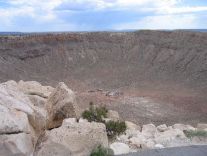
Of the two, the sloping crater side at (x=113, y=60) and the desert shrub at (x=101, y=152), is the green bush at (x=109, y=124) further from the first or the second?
the sloping crater side at (x=113, y=60)

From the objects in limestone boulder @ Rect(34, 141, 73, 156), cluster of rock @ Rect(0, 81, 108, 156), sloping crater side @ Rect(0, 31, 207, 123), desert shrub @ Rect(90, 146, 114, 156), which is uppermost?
cluster of rock @ Rect(0, 81, 108, 156)

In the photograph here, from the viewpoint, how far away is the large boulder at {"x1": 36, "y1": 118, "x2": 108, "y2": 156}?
1131 centimetres

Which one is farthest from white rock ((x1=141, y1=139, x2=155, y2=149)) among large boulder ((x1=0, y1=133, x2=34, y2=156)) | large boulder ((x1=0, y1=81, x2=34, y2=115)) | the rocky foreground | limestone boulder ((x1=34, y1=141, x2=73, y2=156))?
large boulder ((x1=0, y1=133, x2=34, y2=156))

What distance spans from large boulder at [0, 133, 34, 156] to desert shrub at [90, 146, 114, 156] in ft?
5.06

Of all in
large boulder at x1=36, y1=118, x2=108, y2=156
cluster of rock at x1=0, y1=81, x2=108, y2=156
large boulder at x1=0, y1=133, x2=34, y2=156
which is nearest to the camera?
large boulder at x1=0, y1=133, x2=34, y2=156

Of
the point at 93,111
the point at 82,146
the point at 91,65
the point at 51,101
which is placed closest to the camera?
the point at 82,146

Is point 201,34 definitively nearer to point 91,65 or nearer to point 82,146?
point 91,65

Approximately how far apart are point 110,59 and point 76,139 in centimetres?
5959

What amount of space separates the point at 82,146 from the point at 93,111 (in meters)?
7.56

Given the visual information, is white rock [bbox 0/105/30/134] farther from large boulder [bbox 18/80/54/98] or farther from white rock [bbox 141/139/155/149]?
large boulder [bbox 18/80/54/98]

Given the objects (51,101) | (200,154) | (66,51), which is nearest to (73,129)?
(200,154)

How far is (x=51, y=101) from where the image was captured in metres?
16.6

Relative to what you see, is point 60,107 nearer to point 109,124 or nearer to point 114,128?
point 109,124

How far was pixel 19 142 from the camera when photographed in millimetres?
10078
